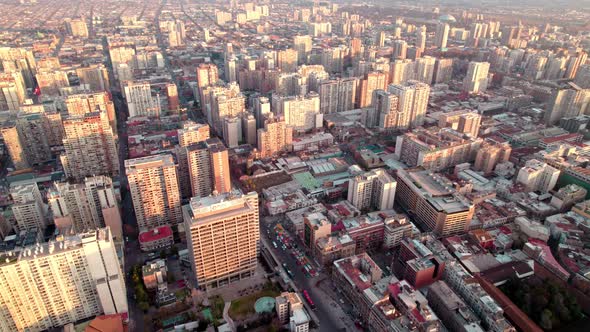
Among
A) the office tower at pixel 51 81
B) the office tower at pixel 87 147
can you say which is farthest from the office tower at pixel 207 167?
the office tower at pixel 51 81

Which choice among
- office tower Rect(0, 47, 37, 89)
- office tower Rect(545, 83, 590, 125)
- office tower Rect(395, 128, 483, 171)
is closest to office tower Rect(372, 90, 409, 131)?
office tower Rect(395, 128, 483, 171)

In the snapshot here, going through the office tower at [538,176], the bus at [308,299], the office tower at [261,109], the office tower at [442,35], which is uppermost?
the office tower at [442,35]

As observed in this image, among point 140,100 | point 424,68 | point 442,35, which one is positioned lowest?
point 140,100

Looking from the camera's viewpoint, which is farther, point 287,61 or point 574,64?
point 287,61

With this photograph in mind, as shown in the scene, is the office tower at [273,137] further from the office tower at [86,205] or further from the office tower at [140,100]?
the office tower at [140,100]

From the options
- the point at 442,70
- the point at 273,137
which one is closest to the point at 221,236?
the point at 273,137

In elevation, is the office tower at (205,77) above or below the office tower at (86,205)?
above

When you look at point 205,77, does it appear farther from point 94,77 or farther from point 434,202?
point 434,202

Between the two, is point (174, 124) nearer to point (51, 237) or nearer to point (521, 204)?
point (51, 237)
